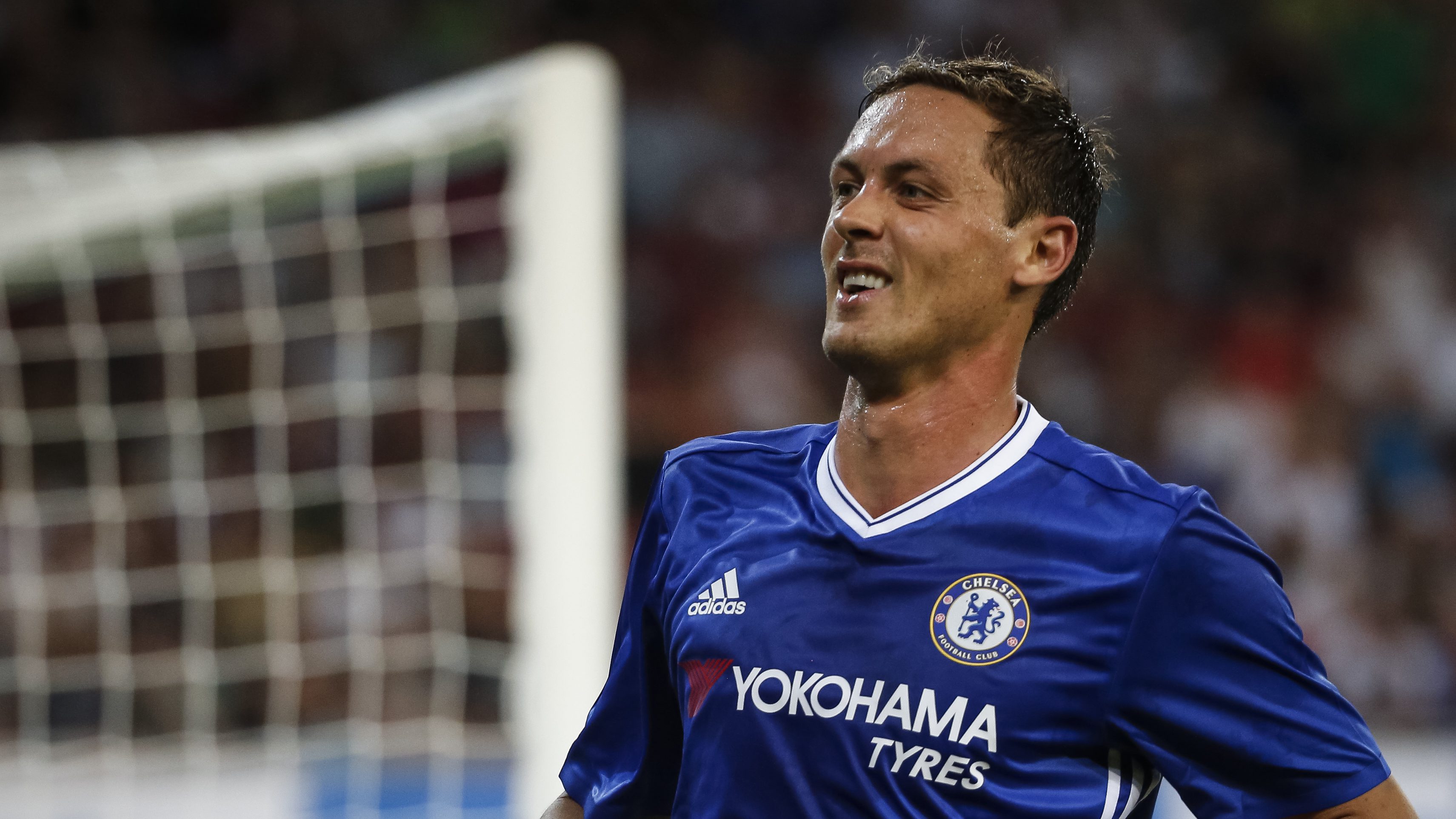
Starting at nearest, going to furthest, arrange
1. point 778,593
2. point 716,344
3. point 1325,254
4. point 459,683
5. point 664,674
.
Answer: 1. point 778,593
2. point 664,674
3. point 459,683
4. point 716,344
5. point 1325,254

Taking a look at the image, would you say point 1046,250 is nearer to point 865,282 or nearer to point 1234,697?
point 865,282

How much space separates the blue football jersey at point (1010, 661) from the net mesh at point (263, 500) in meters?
2.92

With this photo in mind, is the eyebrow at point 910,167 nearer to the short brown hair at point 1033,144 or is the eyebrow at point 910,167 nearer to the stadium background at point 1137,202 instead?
the short brown hair at point 1033,144

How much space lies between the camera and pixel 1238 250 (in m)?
8.41

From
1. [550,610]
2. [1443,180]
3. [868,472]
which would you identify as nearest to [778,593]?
[868,472]

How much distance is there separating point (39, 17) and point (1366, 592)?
8001mm

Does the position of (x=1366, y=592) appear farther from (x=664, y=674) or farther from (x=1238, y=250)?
(x=664, y=674)

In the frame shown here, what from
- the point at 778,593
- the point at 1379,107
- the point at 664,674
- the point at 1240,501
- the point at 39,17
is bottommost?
the point at 1240,501

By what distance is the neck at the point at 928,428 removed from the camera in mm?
1982

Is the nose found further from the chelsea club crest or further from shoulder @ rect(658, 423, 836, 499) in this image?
the chelsea club crest

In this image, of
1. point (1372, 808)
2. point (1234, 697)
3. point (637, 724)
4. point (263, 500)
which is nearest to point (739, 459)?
point (637, 724)

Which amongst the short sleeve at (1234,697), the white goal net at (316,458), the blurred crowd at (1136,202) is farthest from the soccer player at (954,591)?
the blurred crowd at (1136,202)

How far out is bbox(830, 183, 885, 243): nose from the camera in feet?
6.47

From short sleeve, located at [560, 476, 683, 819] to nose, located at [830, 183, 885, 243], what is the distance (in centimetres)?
51
